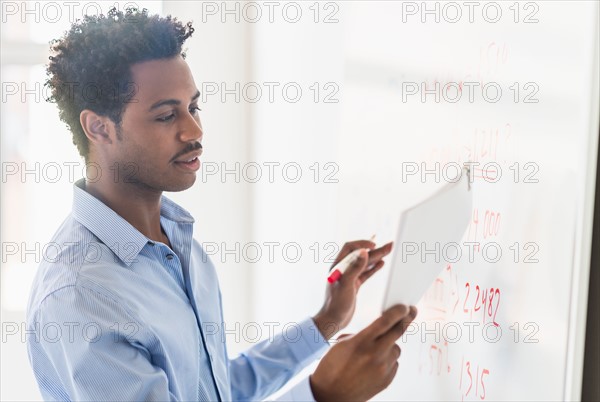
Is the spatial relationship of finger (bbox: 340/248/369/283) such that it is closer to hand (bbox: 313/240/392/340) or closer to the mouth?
hand (bbox: 313/240/392/340)

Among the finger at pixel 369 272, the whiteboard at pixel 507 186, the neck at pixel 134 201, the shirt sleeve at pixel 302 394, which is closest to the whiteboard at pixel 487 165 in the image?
the whiteboard at pixel 507 186

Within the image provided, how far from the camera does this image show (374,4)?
1278mm

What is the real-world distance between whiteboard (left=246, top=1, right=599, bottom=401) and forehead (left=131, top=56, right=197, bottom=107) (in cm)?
37

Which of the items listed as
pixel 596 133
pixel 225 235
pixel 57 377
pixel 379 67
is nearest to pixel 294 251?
pixel 225 235

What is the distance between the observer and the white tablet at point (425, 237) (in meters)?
0.79

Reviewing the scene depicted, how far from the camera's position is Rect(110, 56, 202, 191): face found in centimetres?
100

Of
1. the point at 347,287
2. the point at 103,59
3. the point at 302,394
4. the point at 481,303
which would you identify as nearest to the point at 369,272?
the point at 347,287

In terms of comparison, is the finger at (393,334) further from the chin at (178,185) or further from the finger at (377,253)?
the chin at (178,185)

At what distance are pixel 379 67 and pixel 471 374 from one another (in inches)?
21.7

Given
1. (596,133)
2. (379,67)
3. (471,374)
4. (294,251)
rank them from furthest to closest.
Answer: (294,251) → (379,67) → (471,374) → (596,133)

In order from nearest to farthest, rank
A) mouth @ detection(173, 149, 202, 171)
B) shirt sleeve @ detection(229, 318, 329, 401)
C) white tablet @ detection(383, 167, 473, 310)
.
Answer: white tablet @ detection(383, 167, 473, 310) < mouth @ detection(173, 149, 202, 171) < shirt sleeve @ detection(229, 318, 329, 401)

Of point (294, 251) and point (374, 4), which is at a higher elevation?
point (374, 4)

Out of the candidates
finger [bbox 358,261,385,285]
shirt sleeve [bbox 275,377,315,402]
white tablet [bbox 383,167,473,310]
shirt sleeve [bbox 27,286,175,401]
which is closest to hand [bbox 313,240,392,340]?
finger [bbox 358,261,385,285]

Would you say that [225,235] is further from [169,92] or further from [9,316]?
[169,92]
